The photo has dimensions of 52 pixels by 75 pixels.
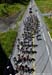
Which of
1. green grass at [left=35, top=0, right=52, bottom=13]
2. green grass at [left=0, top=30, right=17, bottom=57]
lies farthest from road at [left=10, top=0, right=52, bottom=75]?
green grass at [left=35, top=0, right=52, bottom=13]

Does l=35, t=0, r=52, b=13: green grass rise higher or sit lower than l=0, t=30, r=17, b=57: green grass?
lower

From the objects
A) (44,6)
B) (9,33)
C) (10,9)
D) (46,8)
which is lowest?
(44,6)

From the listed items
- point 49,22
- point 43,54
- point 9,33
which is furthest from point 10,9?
point 43,54

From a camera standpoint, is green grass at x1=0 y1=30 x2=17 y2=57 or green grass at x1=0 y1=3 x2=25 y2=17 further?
green grass at x1=0 y1=3 x2=25 y2=17

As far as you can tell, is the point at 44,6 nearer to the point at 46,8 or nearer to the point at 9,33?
the point at 46,8

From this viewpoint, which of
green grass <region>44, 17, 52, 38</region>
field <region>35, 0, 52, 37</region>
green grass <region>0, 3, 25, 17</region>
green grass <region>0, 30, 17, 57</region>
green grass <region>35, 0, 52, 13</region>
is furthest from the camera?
green grass <region>35, 0, 52, 13</region>

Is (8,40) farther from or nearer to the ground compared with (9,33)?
farther from the ground

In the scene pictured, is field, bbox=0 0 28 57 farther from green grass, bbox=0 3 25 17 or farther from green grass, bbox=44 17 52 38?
green grass, bbox=44 17 52 38
